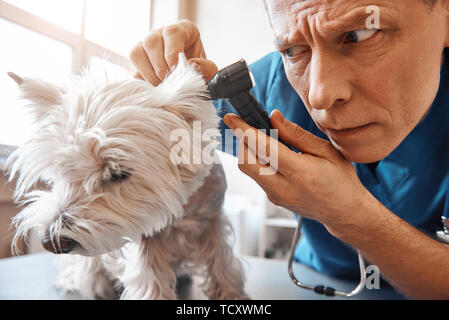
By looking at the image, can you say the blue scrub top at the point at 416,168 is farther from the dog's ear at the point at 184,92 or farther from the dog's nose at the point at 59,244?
the dog's nose at the point at 59,244

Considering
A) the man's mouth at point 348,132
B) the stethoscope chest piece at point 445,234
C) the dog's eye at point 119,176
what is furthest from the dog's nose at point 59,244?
the stethoscope chest piece at point 445,234

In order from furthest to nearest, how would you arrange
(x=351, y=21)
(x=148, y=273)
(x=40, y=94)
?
(x=148, y=273), (x=40, y=94), (x=351, y=21)

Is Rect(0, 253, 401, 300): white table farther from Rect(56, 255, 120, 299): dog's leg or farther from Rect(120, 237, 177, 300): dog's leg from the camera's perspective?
Rect(120, 237, 177, 300): dog's leg

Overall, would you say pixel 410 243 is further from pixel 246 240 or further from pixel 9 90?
pixel 246 240

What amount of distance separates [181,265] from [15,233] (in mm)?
367

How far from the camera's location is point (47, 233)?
0.42 meters

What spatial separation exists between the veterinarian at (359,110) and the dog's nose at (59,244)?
28 centimetres

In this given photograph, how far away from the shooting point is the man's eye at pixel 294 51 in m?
0.48

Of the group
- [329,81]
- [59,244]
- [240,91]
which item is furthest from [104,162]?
[329,81]

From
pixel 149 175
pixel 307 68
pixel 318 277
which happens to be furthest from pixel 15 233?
pixel 318 277

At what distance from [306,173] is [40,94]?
0.47m

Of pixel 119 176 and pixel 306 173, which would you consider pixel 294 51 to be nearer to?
pixel 306 173

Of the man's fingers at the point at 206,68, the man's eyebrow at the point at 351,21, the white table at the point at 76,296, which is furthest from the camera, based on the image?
the white table at the point at 76,296

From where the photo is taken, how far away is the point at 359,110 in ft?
1.47
